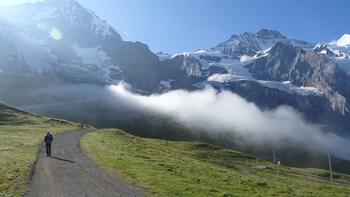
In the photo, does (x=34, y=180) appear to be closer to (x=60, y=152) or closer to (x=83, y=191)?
(x=83, y=191)

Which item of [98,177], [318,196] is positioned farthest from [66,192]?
[318,196]

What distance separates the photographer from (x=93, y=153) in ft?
196

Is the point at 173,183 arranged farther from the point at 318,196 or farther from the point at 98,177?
the point at 318,196

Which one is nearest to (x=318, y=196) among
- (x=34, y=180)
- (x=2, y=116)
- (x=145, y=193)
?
(x=145, y=193)

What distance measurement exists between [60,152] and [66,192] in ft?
98.7

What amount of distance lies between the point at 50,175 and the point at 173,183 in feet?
37.5

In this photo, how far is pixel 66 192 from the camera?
3366 cm

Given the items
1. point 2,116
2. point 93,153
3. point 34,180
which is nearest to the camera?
point 34,180

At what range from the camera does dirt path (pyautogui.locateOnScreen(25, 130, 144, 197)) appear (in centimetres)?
3359

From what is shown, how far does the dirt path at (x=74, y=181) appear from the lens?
33.6 metres

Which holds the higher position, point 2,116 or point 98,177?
point 2,116

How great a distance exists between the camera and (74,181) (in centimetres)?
3822

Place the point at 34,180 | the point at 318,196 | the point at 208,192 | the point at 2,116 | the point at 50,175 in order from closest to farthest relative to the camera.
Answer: the point at 208,192
the point at 34,180
the point at 50,175
the point at 318,196
the point at 2,116

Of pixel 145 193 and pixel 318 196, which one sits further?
pixel 318 196
